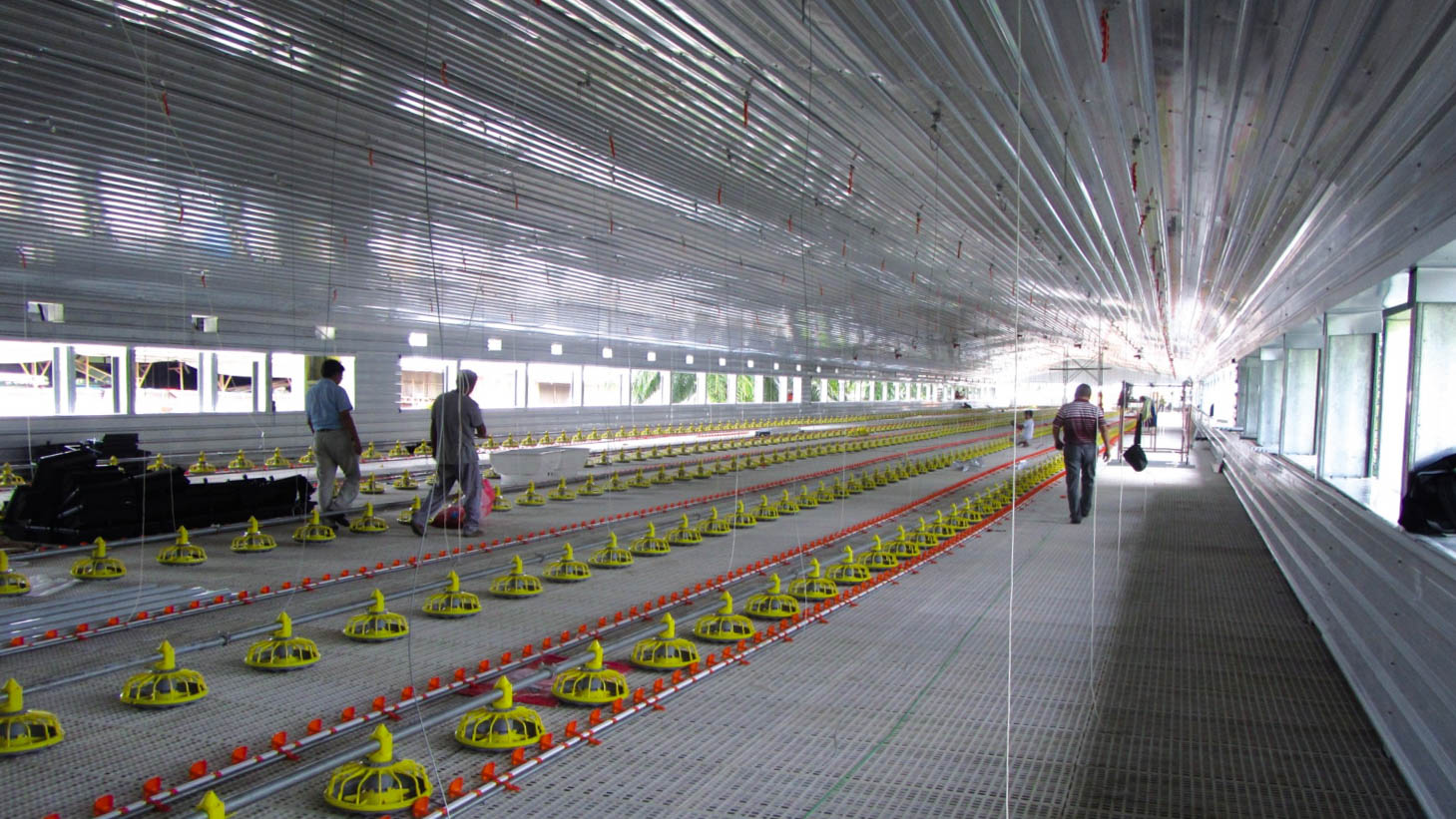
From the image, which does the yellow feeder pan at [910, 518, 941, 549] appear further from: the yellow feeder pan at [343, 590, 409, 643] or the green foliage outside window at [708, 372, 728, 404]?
the green foliage outside window at [708, 372, 728, 404]

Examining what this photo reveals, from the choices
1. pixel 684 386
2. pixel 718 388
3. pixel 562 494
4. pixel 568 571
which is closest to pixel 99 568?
pixel 568 571

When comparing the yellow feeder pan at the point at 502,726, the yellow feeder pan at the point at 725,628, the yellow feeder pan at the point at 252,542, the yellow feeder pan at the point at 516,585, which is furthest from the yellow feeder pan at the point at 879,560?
the yellow feeder pan at the point at 252,542

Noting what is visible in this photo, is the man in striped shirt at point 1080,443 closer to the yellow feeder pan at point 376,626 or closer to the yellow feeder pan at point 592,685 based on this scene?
the yellow feeder pan at point 592,685

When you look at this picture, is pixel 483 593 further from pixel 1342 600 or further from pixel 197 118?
pixel 1342 600

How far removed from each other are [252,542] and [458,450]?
2.16 metres

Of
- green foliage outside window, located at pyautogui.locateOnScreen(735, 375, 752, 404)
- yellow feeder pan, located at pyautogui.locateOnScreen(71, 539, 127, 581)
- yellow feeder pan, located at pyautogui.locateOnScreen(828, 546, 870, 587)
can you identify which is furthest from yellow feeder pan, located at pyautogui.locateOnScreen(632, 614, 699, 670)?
green foliage outside window, located at pyautogui.locateOnScreen(735, 375, 752, 404)

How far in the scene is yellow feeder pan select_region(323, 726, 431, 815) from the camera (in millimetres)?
3201

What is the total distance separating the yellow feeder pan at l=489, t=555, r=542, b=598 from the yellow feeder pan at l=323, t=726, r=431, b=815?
132 inches

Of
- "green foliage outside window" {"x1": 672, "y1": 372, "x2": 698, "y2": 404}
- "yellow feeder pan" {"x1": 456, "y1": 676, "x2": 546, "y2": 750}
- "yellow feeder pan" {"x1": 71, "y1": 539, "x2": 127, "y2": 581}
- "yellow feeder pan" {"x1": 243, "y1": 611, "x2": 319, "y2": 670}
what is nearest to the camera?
"yellow feeder pan" {"x1": 456, "y1": 676, "x2": 546, "y2": 750}

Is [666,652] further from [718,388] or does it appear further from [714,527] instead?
[718,388]

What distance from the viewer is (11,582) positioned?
6527mm

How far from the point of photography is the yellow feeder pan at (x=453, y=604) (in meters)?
6.10

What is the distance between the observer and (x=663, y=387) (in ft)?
106

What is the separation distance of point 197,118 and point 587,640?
618 cm
